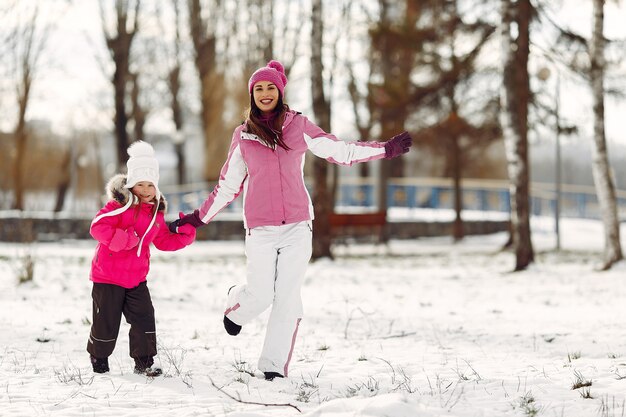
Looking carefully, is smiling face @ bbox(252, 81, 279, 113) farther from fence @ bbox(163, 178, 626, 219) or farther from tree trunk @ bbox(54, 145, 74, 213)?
tree trunk @ bbox(54, 145, 74, 213)

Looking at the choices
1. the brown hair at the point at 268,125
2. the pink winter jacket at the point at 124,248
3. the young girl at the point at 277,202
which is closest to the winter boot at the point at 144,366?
the pink winter jacket at the point at 124,248

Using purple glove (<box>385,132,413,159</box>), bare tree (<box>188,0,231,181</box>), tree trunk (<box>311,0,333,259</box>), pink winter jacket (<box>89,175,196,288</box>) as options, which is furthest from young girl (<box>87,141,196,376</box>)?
bare tree (<box>188,0,231,181</box>)

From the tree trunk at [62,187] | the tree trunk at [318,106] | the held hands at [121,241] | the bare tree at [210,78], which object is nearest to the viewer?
the held hands at [121,241]

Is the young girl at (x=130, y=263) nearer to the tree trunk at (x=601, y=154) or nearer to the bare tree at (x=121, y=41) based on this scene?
the tree trunk at (x=601, y=154)

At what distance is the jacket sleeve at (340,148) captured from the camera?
4660 mm

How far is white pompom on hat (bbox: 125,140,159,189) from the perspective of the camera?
466cm

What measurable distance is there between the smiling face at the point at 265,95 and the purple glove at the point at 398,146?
0.76 m

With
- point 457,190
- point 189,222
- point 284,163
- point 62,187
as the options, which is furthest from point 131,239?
point 62,187

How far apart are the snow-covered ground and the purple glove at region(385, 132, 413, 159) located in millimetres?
1368

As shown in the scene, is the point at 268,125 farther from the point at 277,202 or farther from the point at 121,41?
the point at 121,41

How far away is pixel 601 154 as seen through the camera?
12.1 meters

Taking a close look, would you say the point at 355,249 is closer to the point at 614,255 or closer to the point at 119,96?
the point at 614,255

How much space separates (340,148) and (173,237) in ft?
4.03

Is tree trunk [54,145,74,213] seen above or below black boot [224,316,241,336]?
above
